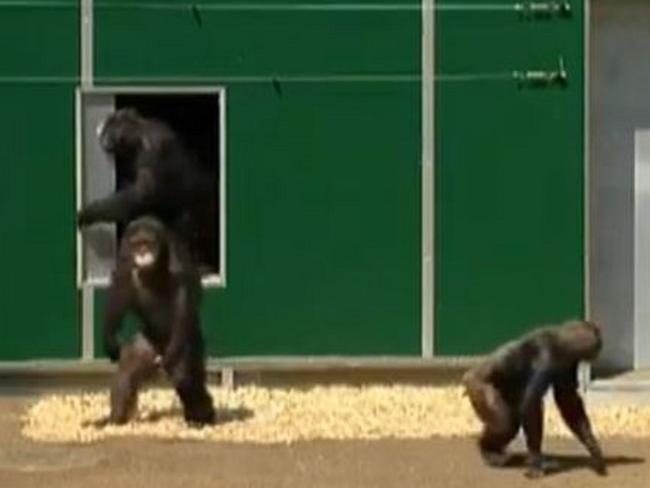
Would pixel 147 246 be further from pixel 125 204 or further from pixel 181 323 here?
pixel 125 204

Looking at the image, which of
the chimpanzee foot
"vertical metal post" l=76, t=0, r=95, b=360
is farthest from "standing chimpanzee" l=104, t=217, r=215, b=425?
the chimpanzee foot

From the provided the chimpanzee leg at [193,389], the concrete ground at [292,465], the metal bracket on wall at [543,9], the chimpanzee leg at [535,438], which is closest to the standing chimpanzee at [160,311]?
the chimpanzee leg at [193,389]

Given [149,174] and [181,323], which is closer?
[181,323]

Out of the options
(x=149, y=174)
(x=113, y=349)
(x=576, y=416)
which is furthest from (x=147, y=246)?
(x=576, y=416)

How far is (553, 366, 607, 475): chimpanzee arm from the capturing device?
43.7ft

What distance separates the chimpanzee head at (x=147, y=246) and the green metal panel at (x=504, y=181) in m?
2.92

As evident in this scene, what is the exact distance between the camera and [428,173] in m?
16.8

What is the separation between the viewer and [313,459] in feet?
45.8

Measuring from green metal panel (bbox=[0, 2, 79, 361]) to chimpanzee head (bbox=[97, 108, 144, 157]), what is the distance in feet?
5.43

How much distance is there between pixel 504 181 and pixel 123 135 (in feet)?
10.1

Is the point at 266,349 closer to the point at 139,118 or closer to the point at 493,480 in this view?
the point at 139,118

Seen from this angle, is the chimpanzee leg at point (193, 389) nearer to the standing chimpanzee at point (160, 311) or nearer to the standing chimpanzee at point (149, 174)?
the standing chimpanzee at point (160, 311)

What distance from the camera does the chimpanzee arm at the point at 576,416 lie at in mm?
13305

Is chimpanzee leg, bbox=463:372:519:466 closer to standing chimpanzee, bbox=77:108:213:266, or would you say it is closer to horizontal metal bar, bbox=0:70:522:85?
standing chimpanzee, bbox=77:108:213:266
